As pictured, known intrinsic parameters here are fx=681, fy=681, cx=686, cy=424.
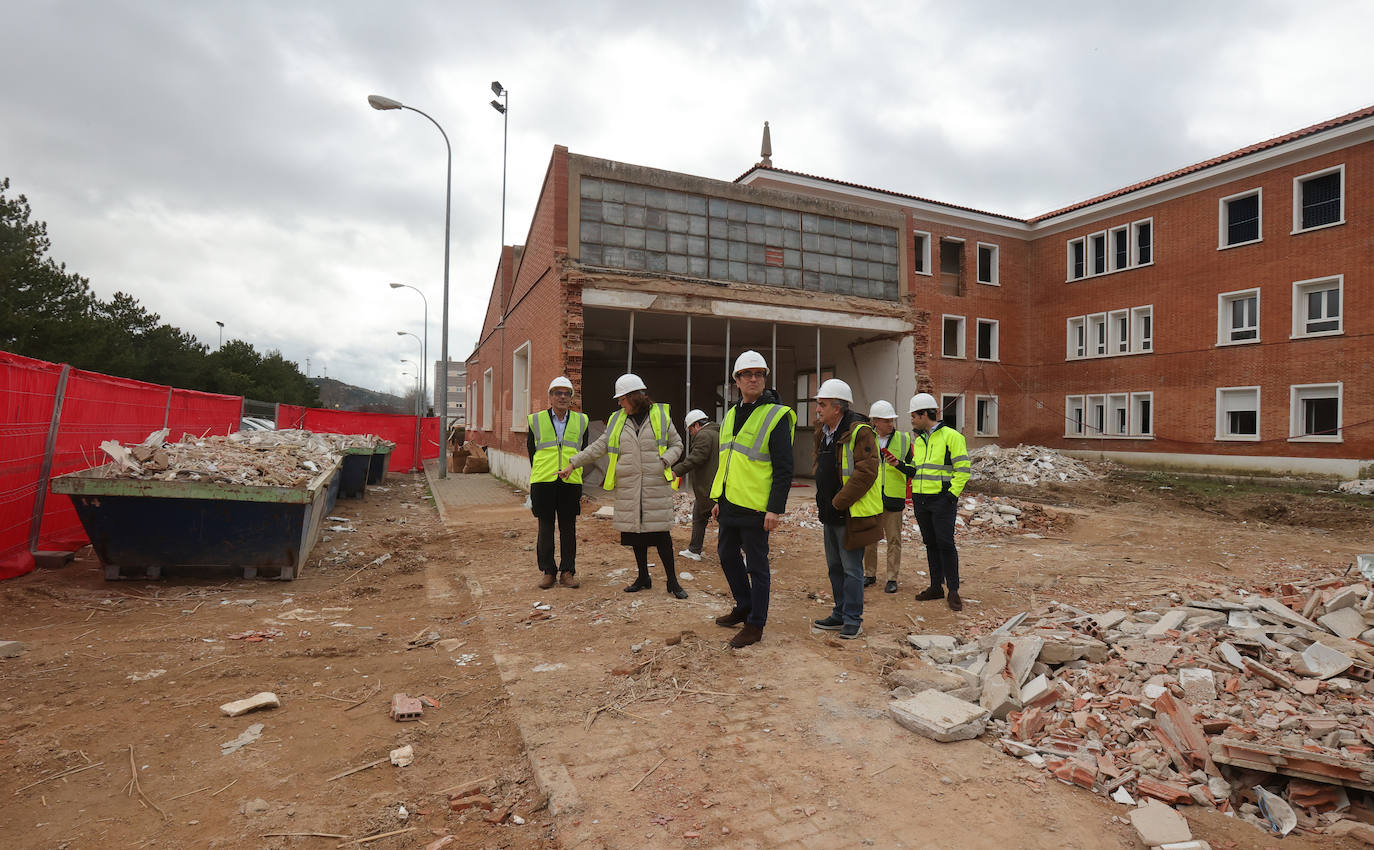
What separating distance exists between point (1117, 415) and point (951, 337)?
20.1 ft

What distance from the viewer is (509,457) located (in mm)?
16438

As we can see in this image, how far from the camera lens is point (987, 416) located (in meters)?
25.8

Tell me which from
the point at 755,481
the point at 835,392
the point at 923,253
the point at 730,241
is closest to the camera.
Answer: the point at 755,481

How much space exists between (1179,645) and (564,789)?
11.9ft

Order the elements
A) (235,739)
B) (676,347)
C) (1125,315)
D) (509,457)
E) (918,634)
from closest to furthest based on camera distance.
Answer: (235,739)
(918,634)
(509,457)
(676,347)
(1125,315)

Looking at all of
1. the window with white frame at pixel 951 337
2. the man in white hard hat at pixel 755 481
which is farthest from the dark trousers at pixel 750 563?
the window with white frame at pixel 951 337

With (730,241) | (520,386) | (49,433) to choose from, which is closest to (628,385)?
(49,433)

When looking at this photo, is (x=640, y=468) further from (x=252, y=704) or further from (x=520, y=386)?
(x=520, y=386)

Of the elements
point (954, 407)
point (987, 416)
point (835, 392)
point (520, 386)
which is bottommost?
point (835, 392)

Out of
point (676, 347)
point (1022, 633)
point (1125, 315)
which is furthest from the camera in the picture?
point (1125, 315)

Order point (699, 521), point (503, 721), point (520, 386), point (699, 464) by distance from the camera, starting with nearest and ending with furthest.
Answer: point (503, 721) < point (699, 464) < point (699, 521) < point (520, 386)

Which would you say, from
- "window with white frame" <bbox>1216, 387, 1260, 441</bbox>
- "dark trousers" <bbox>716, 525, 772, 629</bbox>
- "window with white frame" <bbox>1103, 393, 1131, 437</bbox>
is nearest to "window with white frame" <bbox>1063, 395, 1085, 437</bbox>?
"window with white frame" <bbox>1103, 393, 1131, 437</bbox>

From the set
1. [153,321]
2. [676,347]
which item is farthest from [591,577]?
[153,321]

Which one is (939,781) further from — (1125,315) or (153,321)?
(153,321)
